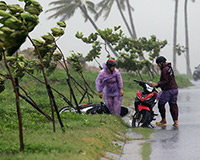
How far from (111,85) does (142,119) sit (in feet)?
3.95

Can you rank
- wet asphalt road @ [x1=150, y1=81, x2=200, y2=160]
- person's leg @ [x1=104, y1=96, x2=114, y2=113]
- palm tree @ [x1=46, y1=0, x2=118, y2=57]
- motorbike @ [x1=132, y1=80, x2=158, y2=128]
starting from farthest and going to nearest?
palm tree @ [x1=46, y1=0, x2=118, y2=57]
person's leg @ [x1=104, y1=96, x2=114, y2=113]
motorbike @ [x1=132, y1=80, x2=158, y2=128]
wet asphalt road @ [x1=150, y1=81, x2=200, y2=160]

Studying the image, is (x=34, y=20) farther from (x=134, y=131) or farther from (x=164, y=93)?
(x=164, y=93)

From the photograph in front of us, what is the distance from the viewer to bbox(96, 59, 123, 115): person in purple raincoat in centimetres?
1276

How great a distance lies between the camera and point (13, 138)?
28.2 feet

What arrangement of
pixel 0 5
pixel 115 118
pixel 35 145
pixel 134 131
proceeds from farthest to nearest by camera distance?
pixel 115 118, pixel 134 131, pixel 35 145, pixel 0 5

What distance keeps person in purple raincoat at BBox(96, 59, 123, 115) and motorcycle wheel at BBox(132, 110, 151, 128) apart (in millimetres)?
709

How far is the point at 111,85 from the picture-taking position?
12.8 meters

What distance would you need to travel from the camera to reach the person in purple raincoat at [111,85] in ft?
41.9

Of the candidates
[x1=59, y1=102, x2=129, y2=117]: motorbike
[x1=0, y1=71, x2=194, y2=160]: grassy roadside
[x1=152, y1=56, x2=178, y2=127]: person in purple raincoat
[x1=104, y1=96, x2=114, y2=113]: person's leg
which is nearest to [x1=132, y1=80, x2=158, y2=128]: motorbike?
[x1=152, y1=56, x2=178, y2=127]: person in purple raincoat

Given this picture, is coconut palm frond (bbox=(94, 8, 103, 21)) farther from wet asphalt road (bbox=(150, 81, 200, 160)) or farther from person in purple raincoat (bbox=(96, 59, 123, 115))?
person in purple raincoat (bbox=(96, 59, 123, 115))

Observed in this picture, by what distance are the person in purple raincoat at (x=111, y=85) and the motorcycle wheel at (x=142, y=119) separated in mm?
709

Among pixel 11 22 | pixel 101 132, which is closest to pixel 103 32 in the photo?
pixel 101 132

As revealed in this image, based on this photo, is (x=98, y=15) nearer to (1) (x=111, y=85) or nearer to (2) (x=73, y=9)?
(2) (x=73, y=9)

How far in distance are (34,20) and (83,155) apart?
2.09m
